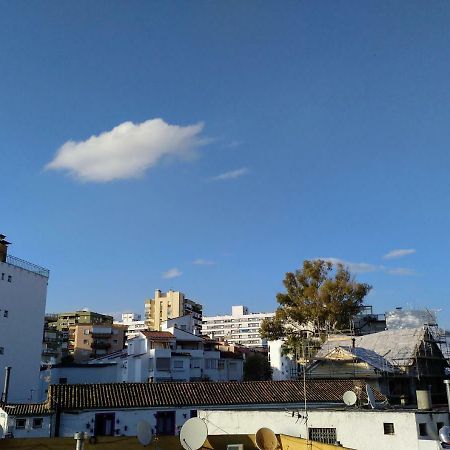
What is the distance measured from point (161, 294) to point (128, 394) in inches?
3913

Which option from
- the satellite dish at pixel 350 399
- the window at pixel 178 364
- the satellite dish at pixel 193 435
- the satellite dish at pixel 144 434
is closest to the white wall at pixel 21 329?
the window at pixel 178 364

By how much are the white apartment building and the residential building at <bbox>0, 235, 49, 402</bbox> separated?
414 ft

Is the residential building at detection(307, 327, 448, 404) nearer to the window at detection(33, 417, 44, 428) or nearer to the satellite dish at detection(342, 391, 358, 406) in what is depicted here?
the satellite dish at detection(342, 391, 358, 406)

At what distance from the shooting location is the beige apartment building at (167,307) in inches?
5054

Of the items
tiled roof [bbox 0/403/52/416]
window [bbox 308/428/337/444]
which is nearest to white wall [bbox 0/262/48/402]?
tiled roof [bbox 0/403/52/416]

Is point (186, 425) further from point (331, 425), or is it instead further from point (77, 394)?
point (77, 394)

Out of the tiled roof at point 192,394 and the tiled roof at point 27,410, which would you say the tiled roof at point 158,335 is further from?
the tiled roof at point 27,410

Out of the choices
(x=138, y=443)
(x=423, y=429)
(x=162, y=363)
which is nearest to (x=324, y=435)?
(x=423, y=429)

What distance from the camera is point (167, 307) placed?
131 m

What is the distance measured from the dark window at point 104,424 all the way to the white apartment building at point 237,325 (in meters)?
147

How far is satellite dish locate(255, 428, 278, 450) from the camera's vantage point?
21.8m

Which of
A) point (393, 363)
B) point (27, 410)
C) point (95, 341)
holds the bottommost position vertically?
point (27, 410)

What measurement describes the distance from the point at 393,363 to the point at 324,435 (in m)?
21.7

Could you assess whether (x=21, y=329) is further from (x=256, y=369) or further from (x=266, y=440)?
(x=266, y=440)
